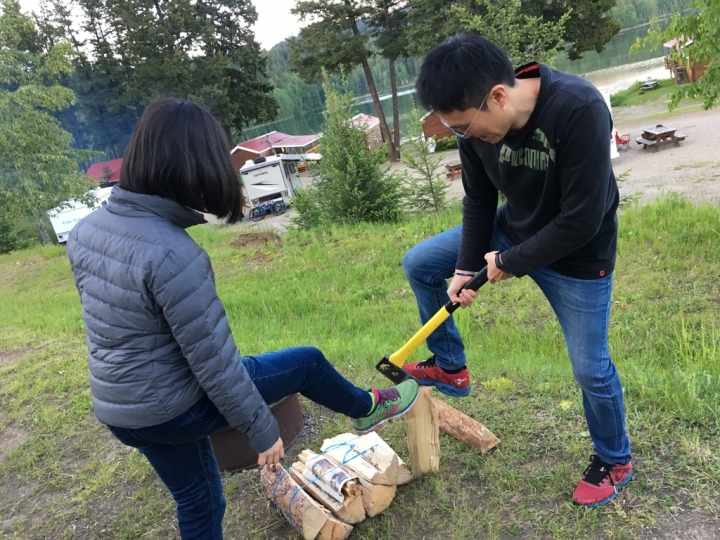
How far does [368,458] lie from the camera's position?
282 cm

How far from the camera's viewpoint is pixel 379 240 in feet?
32.0

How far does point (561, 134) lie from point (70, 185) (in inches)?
789

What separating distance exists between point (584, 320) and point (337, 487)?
144 centimetres

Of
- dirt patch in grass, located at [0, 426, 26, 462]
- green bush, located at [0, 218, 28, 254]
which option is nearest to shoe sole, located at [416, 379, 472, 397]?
dirt patch in grass, located at [0, 426, 26, 462]

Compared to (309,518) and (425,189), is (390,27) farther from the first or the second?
(309,518)

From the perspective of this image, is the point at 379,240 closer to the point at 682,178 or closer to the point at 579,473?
the point at 579,473

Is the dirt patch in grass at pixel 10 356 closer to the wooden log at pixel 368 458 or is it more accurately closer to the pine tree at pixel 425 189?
the wooden log at pixel 368 458

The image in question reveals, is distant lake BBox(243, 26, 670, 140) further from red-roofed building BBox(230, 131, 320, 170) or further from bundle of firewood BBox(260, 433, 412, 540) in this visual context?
bundle of firewood BBox(260, 433, 412, 540)

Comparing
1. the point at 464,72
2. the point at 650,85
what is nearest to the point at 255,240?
the point at 464,72

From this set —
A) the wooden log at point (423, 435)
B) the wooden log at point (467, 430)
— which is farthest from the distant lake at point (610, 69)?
the wooden log at point (423, 435)

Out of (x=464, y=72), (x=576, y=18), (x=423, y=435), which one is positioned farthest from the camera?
(x=576, y=18)

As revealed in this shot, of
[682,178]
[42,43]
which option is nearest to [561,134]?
[682,178]

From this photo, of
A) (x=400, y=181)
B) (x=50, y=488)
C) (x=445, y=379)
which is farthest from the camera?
(x=400, y=181)

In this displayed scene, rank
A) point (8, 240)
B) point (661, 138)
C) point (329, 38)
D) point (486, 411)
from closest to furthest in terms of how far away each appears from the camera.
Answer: point (486, 411) < point (661, 138) < point (8, 240) < point (329, 38)
